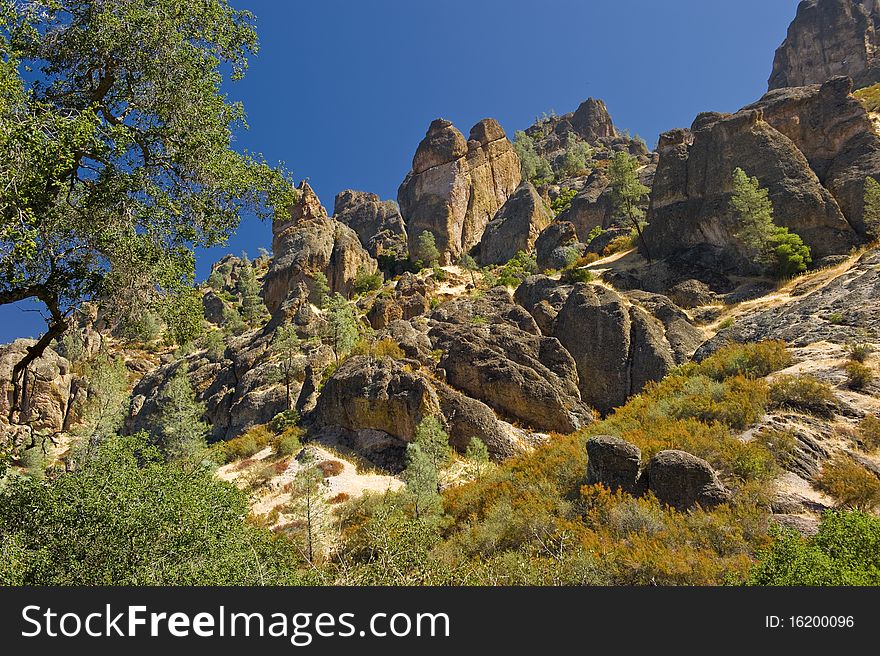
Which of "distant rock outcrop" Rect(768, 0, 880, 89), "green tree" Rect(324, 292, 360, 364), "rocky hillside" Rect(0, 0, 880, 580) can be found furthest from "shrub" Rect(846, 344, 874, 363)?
"distant rock outcrop" Rect(768, 0, 880, 89)

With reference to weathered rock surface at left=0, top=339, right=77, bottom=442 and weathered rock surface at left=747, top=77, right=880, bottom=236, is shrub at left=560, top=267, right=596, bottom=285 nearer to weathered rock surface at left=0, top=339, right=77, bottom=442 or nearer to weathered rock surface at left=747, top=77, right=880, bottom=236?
weathered rock surface at left=747, top=77, right=880, bottom=236

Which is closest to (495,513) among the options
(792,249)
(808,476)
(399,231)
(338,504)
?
(808,476)

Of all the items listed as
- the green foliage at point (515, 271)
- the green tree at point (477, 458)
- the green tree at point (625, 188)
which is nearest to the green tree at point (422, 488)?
the green tree at point (477, 458)

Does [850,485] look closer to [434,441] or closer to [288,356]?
[434,441]

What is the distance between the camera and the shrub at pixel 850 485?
10852 mm

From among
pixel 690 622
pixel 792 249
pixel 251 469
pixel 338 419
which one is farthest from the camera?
pixel 792 249

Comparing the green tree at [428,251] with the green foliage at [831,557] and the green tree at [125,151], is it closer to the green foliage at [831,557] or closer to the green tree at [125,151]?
the green tree at [125,151]

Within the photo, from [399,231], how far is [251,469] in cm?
6359

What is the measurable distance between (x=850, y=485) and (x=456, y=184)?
252 feet

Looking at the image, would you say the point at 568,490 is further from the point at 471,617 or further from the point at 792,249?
the point at 792,249

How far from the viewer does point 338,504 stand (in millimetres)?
21625

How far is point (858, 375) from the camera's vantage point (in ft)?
51.4

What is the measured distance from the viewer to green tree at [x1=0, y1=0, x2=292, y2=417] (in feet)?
24.5

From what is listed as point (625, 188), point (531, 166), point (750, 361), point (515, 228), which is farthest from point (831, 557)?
point (531, 166)
